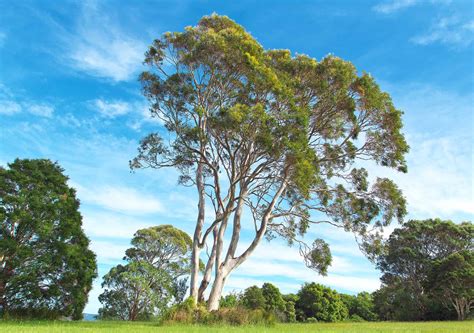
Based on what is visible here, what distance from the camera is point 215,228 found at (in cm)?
1845

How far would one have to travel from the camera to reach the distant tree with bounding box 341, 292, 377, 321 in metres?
42.3

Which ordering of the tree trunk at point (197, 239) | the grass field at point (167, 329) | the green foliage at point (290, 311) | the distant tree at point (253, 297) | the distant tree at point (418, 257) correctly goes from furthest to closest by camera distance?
the green foliage at point (290, 311) → the distant tree at point (418, 257) → the distant tree at point (253, 297) → the tree trunk at point (197, 239) → the grass field at point (167, 329)

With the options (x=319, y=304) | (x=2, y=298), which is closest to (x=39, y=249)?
(x=2, y=298)

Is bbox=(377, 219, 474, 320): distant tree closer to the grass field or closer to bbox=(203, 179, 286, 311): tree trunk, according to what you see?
bbox=(203, 179, 286, 311): tree trunk

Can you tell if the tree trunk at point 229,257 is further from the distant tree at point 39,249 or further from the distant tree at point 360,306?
the distant tree at point 360,306

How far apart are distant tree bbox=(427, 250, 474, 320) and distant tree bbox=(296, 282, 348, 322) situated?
8.77 metres

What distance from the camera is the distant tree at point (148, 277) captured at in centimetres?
2912

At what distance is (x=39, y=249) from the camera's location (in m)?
Result: 18.7

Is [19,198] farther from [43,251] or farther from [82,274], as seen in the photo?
[82,274]

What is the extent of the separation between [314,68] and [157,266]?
73.6 ft

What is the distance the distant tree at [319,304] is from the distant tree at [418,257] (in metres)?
5.21

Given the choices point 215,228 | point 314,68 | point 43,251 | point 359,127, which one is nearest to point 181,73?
point 314,68

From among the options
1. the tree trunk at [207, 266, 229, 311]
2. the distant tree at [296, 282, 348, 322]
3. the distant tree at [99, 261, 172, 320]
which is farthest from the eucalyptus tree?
the distant tree at [296, 282, 348, 322]

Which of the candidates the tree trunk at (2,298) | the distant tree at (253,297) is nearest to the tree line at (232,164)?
the tree trunk at (2,298)
